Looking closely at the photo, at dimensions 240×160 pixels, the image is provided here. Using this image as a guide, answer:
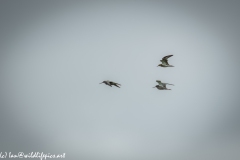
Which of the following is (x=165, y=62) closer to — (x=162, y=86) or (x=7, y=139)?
(x=162, y=86)

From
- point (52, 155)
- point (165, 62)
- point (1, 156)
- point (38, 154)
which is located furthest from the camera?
point (38, 154)

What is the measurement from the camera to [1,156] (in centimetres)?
3212

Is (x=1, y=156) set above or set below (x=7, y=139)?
A: below

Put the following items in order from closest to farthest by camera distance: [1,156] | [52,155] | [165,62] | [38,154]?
[165,62]
[1,156]
[52,155]
[38,154]

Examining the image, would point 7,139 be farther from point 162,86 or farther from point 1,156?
point 162,86

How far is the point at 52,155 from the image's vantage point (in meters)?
35.5

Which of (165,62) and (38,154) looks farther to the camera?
(38,154)

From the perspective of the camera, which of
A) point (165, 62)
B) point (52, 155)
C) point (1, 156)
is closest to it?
point (165, 62)

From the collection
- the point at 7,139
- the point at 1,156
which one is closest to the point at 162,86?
the point at 1,156

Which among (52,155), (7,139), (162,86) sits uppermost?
(7,139)

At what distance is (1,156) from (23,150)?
11.7 ft

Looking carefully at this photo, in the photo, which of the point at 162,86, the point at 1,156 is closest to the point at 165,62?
the point at 162,86

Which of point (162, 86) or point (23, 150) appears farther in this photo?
point (23, 150)

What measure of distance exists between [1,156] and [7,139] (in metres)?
5.40
